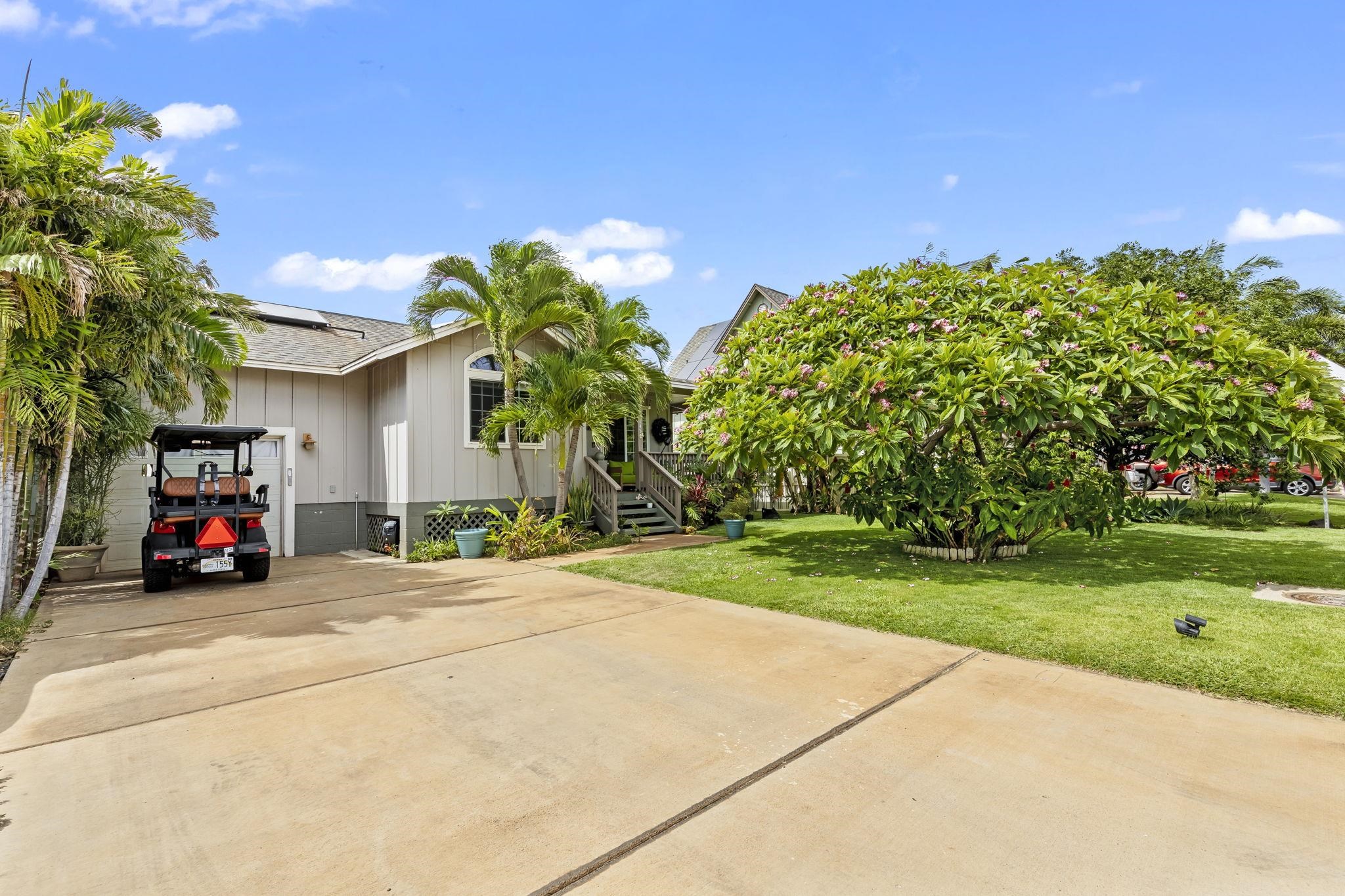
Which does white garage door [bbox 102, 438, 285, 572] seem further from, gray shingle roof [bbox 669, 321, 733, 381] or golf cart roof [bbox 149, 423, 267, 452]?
gray shingle roof [bbox 669, 321, 733, 381]

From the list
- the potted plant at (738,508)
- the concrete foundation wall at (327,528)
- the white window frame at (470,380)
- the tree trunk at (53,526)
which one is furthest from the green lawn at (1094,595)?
the tree trunk at (53,526)

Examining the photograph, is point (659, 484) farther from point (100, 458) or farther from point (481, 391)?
point (100, 458)

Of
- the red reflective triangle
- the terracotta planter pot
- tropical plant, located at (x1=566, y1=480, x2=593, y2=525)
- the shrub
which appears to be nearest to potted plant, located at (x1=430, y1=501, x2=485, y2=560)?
the shrub

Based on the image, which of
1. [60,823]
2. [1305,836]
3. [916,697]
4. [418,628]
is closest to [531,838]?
[60,823]

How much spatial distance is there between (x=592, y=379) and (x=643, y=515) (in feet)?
13.6

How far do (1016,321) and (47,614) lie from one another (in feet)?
35.8

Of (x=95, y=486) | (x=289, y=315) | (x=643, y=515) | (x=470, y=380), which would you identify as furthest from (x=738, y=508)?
(x=95, y=486)

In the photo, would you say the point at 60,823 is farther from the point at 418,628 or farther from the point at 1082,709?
the point at 1082,709

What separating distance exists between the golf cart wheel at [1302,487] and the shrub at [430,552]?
2420cm

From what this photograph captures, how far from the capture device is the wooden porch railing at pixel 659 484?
13430mm

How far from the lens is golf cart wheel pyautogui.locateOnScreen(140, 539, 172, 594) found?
7.57 meters

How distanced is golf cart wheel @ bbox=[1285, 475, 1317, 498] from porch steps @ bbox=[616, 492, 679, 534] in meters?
19.9

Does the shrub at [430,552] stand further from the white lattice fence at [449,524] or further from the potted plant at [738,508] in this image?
the potted plant at [738,508]

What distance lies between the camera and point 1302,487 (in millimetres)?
19844
